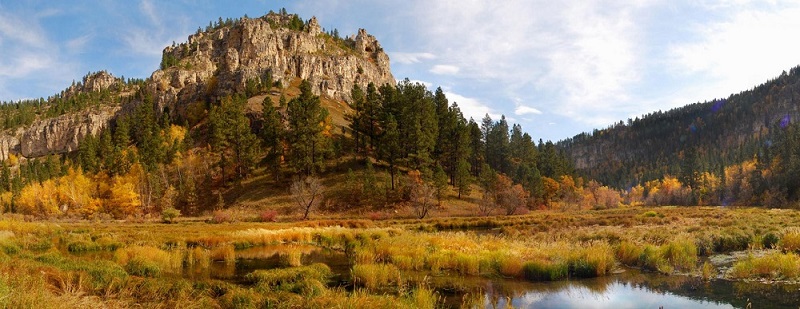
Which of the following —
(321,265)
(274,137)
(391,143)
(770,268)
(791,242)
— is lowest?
(321,265)

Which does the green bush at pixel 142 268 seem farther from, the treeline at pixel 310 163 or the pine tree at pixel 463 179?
the pine tree at pixel 463 179

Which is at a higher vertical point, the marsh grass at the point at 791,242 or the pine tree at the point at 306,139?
the pine tree at the point at 306,139

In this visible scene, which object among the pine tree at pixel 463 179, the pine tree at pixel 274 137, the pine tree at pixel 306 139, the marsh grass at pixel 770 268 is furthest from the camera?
the pine tree at pixel 274 137

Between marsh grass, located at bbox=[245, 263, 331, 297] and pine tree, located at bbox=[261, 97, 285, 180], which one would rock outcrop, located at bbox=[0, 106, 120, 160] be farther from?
marsh grass, located at bbox=[245, 263, 331, 297]

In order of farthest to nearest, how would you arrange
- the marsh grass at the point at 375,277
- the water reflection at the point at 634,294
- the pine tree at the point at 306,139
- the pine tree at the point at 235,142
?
the pine tree at the point at 235,142, the pine tree at the point at 306,139, the marsh grass at the point at 375,277, the water reflection at the point at 634,294

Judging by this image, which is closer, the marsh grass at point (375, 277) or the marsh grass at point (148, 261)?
the marsh grass at point (375, 277)

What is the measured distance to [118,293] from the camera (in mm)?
14492

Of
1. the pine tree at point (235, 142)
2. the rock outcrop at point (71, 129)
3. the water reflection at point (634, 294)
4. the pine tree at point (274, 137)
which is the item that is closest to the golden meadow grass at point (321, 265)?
the water reflection at point (634, 294)

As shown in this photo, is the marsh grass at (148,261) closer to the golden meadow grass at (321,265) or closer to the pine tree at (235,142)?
the golden meadow grass at (321,265)

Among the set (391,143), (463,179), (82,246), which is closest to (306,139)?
(391,143)

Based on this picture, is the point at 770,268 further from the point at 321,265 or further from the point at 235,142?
the point at 235,142

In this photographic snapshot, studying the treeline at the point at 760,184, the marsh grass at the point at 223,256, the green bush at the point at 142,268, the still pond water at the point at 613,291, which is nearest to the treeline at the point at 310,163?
the marsh grass at the point at 223,256

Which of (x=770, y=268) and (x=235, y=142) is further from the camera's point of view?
(x=235, y=142)

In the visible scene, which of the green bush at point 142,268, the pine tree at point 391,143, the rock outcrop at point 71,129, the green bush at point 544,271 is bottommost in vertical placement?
the green bush at point 544,271
